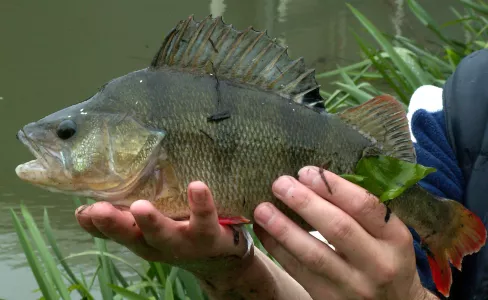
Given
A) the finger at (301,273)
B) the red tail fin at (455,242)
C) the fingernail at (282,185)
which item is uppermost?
the fingernail at (282,185)

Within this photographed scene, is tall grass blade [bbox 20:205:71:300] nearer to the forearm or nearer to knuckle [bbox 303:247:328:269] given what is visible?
the forearm

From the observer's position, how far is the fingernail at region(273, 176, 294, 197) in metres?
1.09

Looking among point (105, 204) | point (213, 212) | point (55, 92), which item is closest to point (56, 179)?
point (105, 204)

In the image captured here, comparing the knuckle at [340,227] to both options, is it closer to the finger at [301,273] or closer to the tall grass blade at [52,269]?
the finger at [301,273]

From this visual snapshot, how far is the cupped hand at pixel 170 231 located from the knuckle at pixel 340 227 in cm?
17

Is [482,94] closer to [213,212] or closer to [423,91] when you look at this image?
[423,91]

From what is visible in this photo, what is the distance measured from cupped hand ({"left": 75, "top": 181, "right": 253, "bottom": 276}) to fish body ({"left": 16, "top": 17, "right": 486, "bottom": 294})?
30 millimetres

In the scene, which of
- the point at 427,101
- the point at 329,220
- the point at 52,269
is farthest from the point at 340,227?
the point at 52,269

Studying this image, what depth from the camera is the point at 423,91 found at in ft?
5.73

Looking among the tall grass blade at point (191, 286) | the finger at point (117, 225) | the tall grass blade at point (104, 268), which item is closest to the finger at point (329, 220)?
the finger at point (117, 225)

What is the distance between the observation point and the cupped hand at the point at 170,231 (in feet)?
3.39

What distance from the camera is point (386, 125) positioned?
1.22 meters

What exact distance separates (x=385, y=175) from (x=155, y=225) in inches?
15.4

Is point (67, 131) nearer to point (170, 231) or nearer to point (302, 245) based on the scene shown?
point (170, 231)
